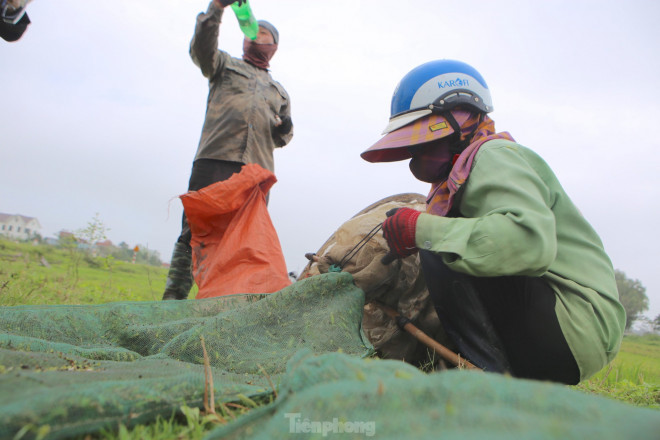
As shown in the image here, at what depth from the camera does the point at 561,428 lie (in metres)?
0.56

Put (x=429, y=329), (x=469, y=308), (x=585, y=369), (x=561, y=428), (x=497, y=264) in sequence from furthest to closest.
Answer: (x=429, y=329), (x=469, y=308), (x=585, y=369), (x=497, y=264), (x=561, y=428)

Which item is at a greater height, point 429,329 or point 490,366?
point 429,329

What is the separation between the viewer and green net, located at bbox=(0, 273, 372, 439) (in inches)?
31.4

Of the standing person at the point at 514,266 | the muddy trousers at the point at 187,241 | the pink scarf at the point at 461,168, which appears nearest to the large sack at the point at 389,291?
the standing person at the point at 514,266

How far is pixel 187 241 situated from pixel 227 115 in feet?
3.48

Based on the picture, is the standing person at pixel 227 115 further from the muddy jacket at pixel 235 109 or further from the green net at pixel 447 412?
the green net at pixel 447 412

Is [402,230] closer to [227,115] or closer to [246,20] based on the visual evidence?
[227,115]

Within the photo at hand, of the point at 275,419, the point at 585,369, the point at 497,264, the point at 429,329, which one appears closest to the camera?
the point at 275,419

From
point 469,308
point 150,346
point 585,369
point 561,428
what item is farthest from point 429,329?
point 561,428

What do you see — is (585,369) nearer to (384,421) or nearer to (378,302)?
(378,302)

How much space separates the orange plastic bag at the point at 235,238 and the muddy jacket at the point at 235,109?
56cm

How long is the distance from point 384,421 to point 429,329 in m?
1.43

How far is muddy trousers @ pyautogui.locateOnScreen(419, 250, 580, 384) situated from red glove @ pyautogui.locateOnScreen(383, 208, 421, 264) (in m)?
0.14

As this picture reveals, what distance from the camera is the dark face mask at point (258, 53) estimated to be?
376 cm
